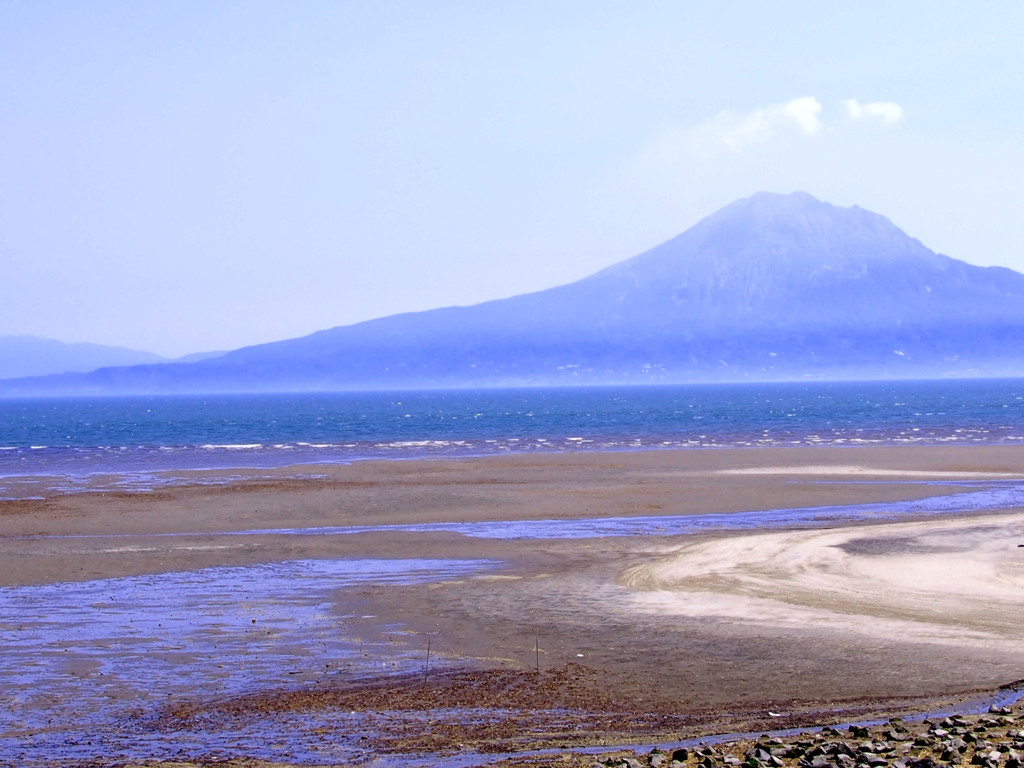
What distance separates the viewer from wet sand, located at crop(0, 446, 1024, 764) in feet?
42.7

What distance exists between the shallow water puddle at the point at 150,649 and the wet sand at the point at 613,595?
245 millimetres

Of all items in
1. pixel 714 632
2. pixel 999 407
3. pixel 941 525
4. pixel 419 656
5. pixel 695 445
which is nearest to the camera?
pixel 419 656

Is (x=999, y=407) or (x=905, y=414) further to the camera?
(x=999, y=407)

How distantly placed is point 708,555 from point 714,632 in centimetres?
742

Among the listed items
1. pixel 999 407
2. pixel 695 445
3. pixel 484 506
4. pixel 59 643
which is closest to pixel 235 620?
pixel 59 643

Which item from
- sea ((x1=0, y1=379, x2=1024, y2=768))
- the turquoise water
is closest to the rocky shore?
sea ((x1=0, y1=379, x2=1024, y2=768))

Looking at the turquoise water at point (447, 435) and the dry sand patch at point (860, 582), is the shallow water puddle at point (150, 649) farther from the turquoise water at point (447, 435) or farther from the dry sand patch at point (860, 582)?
the turquoise water at point (447, 435)

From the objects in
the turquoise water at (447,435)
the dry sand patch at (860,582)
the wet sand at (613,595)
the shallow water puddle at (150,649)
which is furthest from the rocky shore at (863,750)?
the turquoise water at (447,435)

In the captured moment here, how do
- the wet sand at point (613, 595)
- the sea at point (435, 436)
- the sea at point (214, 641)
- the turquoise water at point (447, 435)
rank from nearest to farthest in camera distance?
the sea at point (214, 641) → the wet sand at point (613, 595) → the sea at point (435, 436) → the turquoise water at point (447, 435)

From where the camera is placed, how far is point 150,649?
1555 cm

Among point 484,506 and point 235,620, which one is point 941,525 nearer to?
point 484,506

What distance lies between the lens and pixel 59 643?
52.4 ft

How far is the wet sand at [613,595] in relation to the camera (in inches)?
512

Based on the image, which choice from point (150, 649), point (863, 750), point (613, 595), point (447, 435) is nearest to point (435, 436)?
point (447, 435)
